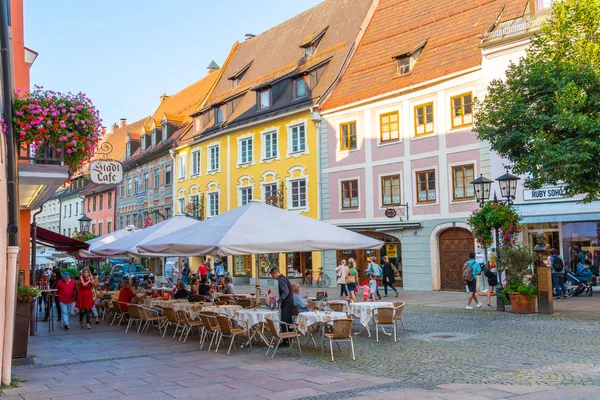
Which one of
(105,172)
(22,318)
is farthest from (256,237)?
(22,318)

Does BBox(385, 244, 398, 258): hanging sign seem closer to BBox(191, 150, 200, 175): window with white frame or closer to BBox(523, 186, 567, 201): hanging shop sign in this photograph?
BBox(523, 186, 567, 201): hanging shop sign

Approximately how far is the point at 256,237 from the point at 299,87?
22271 millimetres

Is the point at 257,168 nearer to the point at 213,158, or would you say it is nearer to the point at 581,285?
the point at 213,158

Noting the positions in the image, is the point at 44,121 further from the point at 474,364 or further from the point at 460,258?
the point at 460,258

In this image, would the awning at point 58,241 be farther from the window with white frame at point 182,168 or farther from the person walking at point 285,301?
the window with white frame at point 182,168

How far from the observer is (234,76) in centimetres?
3962

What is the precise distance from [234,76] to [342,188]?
45.6ft

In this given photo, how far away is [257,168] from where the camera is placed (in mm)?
34875

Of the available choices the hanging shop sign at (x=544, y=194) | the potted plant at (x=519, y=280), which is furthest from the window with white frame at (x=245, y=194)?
the potted plant at (x=519, y=280)

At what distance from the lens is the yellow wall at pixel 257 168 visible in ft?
102

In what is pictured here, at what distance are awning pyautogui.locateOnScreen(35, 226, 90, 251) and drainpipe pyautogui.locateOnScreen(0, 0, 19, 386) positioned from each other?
Result: 25.7 ft

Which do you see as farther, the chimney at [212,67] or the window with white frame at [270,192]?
the chimney at [212,67]

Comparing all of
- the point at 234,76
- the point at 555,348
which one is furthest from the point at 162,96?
the point at 555,348

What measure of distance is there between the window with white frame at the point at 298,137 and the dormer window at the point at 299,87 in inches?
67.6
